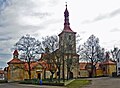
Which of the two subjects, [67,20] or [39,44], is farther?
[67,20]

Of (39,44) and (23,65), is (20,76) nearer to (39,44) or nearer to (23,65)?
(23,65)

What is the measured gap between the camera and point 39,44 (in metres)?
58.3

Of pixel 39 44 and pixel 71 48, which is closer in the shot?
pixel 71 48

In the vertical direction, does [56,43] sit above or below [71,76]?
above

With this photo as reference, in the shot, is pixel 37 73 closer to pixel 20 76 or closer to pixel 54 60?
pixel 20 76

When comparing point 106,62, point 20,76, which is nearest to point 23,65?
point 20,76

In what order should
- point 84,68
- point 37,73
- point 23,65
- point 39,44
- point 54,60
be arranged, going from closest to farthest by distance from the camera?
point 54,60 < point 39,44 < point 23,65 < point 37,73 < point 84,68

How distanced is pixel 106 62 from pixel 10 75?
34.6m

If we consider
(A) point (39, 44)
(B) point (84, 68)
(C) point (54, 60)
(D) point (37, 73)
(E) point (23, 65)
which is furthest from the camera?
(B) point (84, 68)

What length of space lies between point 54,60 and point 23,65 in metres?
20.5

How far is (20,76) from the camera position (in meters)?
74.4

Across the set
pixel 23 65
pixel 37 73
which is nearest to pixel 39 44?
pixel 23 65

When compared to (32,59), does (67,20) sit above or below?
above

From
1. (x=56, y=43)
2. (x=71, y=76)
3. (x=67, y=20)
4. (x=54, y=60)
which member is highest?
(x=67, y=20)
